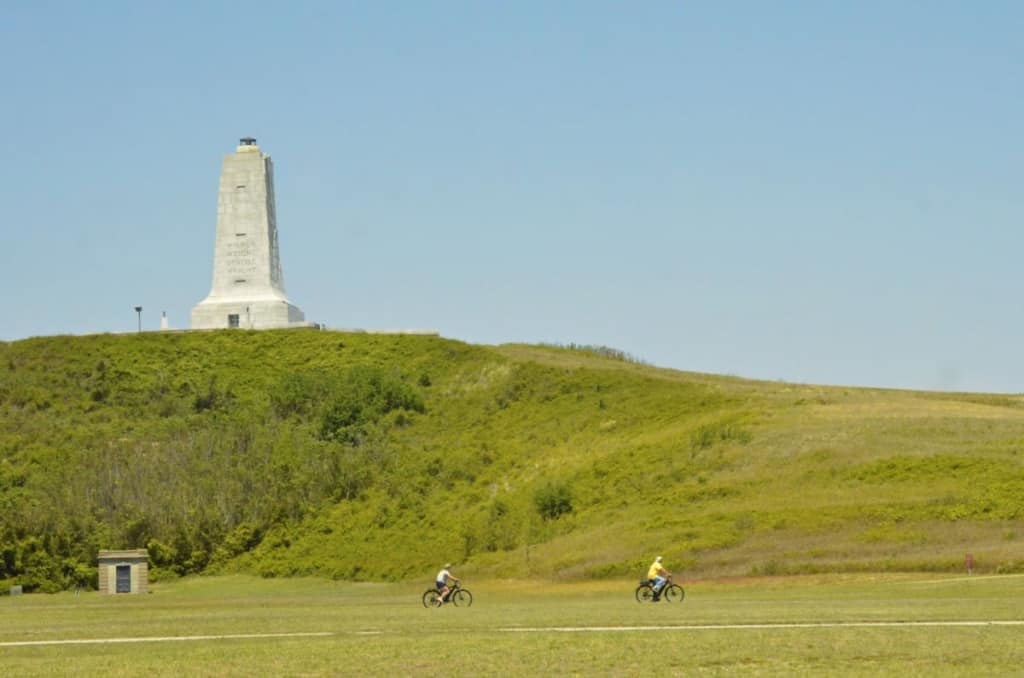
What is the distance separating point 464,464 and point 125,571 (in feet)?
80.3

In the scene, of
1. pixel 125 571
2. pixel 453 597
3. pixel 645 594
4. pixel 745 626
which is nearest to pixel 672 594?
pixel 645 594

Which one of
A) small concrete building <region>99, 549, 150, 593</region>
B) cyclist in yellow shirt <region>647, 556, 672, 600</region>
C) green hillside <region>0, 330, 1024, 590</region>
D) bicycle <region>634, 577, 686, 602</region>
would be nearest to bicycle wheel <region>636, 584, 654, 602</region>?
bicycle <region>634, 577, 686, 602</region>

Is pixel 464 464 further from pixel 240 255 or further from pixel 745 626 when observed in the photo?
pixel 745 626

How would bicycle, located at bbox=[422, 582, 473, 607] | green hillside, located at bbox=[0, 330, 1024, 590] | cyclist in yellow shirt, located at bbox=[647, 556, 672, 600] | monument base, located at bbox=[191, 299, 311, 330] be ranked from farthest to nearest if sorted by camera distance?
monument base, located at bbox=[191, 299, 311, 330] < green hillside, located at bbox=[0, 330, 1024, 590] < bicycle, located at bbox=[422, 582, 473, 607] < cyclist in yellow shirt, located at bbox=[647, 556, 672, 600]

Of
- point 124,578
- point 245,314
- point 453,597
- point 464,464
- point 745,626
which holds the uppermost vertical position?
point 245,314

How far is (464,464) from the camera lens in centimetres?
9700

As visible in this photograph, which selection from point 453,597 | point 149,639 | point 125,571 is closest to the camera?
point 149,639

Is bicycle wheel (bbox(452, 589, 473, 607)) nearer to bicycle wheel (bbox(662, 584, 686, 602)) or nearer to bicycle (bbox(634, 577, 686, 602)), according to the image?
bicycle (bbox(634, 577, 686, 602))

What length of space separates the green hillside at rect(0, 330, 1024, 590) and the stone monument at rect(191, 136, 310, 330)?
337cm

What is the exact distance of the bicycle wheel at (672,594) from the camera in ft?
166

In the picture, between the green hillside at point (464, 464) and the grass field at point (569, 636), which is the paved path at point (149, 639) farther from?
the green hillside at point (464, 464)

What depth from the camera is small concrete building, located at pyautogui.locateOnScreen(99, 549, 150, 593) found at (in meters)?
77.8

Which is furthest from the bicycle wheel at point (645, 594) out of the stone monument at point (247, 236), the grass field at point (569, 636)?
the stone monument at point (247, 236)

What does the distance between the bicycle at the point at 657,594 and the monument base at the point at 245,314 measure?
241ft
